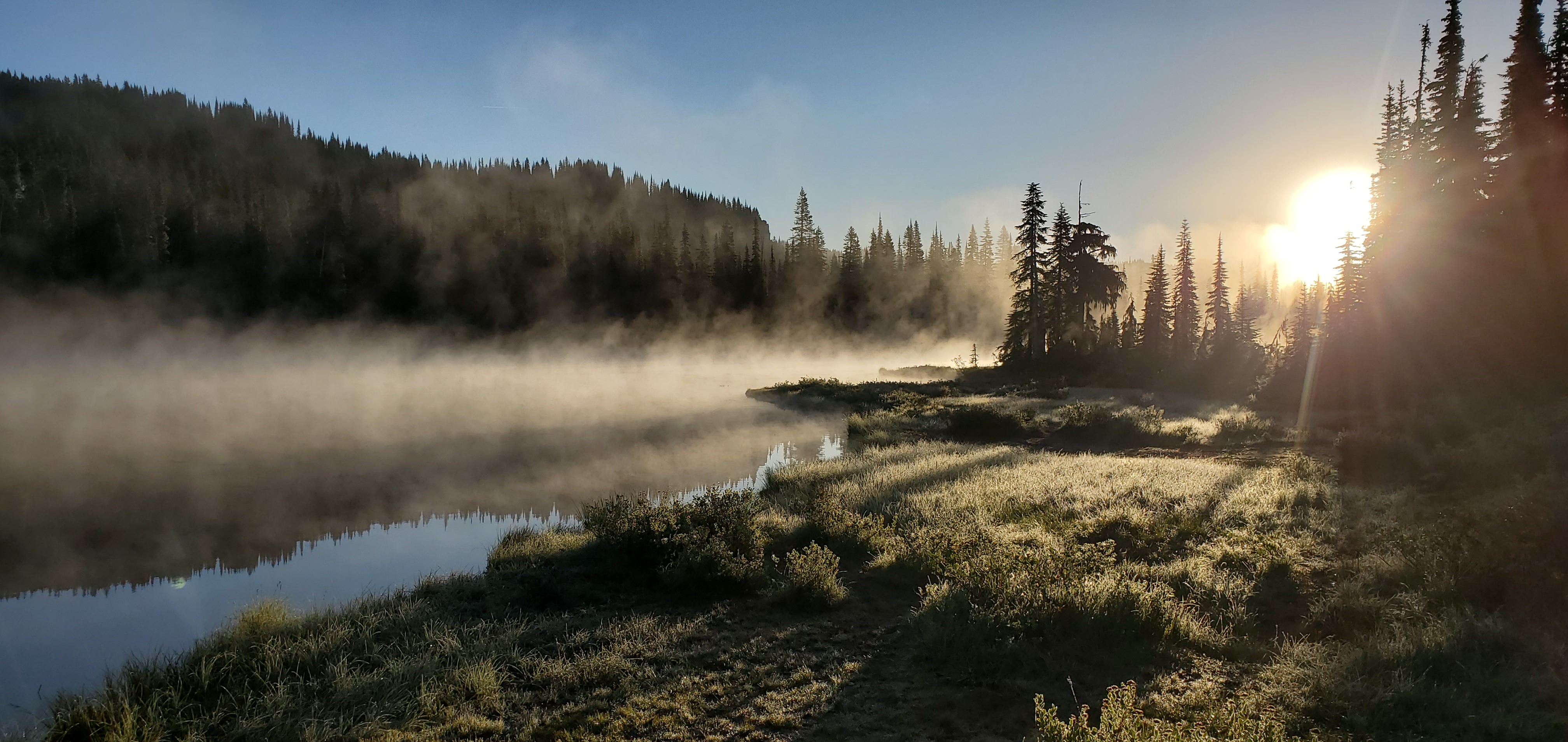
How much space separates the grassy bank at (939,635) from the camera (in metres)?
5.61

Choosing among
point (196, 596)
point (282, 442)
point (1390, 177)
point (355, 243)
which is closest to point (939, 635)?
point (196, 596)

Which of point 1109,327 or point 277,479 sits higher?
point 1109,327

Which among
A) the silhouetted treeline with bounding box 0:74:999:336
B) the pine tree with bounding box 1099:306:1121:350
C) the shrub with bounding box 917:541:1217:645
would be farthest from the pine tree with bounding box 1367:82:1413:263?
the silhouetted treeline with bounding box 0:74:999:336

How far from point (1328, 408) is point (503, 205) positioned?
398 feet

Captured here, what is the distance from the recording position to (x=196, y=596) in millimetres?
11016

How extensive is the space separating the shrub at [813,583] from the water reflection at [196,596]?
5824 millimetres

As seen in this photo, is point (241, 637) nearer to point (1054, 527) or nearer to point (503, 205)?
point (1054, 527)

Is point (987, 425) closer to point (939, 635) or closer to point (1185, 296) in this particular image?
point (939, 635)

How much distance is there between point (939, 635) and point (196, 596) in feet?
38.9

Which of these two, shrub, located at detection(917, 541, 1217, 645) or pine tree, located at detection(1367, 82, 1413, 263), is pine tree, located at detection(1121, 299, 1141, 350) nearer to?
pine tree, located at detection(1367, 82, 1413, 263)

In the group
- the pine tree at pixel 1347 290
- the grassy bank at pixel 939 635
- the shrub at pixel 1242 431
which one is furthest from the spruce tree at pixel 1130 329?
the grassy bank at pixel 939 635

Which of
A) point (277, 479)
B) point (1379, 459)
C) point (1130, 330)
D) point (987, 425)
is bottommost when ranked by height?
point (277, 479)

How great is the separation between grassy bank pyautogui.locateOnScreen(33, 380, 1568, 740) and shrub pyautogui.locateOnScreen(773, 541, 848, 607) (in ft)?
0.13

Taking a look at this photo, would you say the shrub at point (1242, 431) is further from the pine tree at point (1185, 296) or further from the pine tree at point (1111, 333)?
the pine tree at point (1185, 296)
